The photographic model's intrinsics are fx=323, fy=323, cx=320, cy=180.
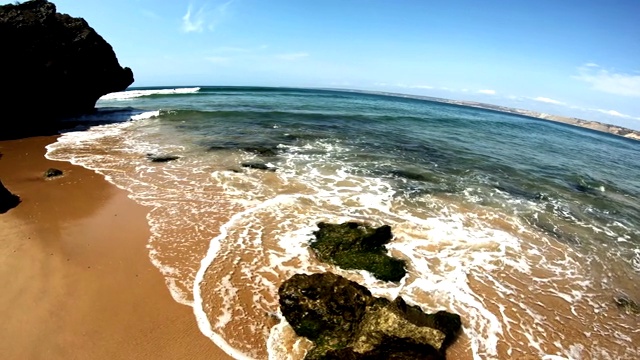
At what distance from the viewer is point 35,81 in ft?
68.5

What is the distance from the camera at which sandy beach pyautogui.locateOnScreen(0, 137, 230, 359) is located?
538cm

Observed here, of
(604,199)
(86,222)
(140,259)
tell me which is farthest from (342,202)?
(604,199)

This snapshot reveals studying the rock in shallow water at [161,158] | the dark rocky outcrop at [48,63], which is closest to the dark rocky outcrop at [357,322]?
the rock in shallow water at [161,158]

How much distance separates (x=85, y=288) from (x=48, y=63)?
2232 cm

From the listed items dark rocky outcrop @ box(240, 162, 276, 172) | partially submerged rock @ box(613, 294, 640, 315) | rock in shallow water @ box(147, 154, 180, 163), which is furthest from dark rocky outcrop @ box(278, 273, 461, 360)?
rock in shallow water @ box(147, 154, 180, 163)

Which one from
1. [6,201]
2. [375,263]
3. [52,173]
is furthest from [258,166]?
[375,263]

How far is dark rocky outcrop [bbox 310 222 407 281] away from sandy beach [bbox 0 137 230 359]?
11.8 ft

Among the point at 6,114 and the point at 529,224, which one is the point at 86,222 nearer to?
the point at 529,224

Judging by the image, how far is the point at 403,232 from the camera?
992 cm

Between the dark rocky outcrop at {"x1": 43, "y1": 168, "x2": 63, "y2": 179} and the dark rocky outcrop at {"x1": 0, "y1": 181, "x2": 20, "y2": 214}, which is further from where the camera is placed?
the dark rocky outcrop at {"x1": 43, "y1": 168, "x2": 63, "y2": 179}

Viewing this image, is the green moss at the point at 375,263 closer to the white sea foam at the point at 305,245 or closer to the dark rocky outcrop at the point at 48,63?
the white sea foam at the point at 305,245

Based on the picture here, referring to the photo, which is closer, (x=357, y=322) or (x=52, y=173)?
(x=357, y=322)

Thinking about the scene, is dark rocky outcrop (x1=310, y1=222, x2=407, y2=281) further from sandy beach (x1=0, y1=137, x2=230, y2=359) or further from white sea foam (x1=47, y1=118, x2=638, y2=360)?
sandy beach (x1=0, y1=137, x2=230, y2=359)

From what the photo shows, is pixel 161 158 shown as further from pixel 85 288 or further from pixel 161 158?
pixel 85 288
